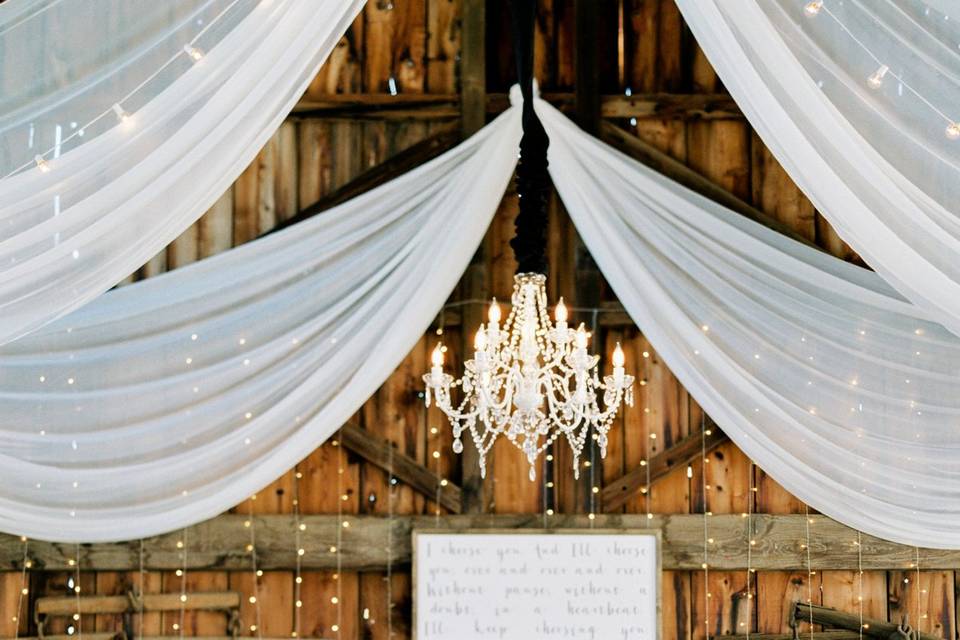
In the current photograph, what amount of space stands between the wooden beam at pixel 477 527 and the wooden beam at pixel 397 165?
1.22 metres

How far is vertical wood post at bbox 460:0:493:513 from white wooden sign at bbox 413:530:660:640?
0.20 meters

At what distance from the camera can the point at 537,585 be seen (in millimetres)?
4508

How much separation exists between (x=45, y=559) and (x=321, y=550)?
3.49ft

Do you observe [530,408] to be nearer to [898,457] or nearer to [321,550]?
[898,457]

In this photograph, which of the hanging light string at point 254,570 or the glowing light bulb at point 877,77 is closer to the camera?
the glowing light bulb at point 877,77

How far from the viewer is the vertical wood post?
4598 millimetres

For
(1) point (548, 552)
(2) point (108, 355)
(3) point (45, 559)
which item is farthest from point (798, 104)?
(3) point (45, 559)

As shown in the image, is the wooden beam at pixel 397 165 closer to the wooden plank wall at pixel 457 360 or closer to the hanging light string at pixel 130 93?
the wooden plank wall at pixel 457 360

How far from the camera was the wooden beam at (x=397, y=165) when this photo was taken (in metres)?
4.67

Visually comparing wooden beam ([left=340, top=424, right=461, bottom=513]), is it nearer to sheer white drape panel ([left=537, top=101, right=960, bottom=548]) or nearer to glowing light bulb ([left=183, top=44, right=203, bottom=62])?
sheer white drape panel ([left=537, top=101, right=960, bottom=548])

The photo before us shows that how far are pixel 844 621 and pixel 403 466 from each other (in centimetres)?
182

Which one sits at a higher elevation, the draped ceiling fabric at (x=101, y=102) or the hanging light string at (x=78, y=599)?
the draped ceiling fabric at (x=101, y=102)

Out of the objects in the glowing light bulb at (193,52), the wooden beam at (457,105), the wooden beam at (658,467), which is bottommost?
the wooden beam at (658,467)

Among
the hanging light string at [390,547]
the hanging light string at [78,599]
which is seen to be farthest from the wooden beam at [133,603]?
the hanging light string at [390,547]
